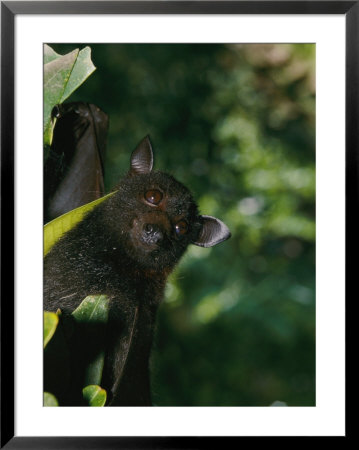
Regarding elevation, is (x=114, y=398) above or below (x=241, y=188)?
below

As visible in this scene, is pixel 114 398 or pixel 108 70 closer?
pixel 114 398

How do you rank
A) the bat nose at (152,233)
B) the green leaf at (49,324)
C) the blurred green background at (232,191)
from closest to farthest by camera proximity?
the green leaf at (49,324), the bat nose at (152,233), the blurred green background at (232,191)

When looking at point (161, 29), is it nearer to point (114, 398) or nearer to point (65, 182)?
point (65, 182)

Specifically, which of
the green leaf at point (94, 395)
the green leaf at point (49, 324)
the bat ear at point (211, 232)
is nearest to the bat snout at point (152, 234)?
the bat ear at point (211, 232)

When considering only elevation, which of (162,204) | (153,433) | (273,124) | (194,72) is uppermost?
(194,72)

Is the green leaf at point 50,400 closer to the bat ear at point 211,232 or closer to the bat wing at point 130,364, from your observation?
the bat wing at point 130,364

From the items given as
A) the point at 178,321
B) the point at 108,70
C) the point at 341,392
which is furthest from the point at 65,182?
the point at 178,321

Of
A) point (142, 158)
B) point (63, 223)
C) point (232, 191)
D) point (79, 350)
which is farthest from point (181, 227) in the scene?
point (232, 191)
